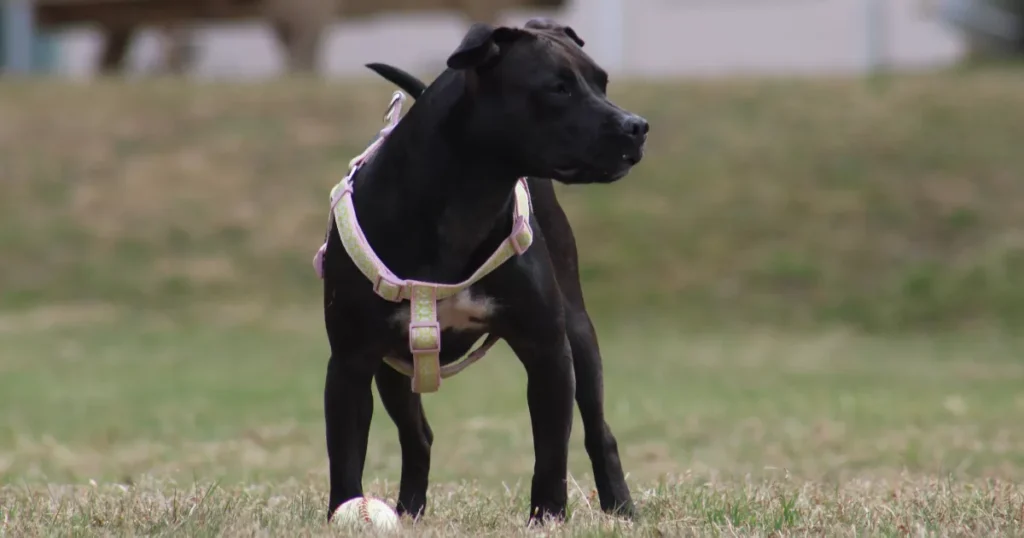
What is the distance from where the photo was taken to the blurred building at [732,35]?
88.3 ft

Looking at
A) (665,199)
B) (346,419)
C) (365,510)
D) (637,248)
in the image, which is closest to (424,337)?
(346,419)

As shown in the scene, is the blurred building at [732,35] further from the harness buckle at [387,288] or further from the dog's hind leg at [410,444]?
the harness buckle at [387,288]

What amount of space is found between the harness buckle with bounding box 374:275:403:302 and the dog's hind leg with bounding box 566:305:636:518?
0.88 meters

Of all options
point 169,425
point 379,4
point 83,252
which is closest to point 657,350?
point 169,425

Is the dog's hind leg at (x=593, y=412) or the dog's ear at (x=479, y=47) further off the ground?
the dog's ear at (x=479, y=47)

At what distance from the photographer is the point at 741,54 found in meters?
27.9

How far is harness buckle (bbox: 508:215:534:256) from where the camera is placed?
178 inches

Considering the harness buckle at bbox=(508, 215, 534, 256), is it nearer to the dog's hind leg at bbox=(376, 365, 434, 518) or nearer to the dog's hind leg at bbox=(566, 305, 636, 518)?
the dog's hind leg at bbox=(566, 305, 636, 518)

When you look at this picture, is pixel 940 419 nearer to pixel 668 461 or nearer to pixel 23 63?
pixel 668 461

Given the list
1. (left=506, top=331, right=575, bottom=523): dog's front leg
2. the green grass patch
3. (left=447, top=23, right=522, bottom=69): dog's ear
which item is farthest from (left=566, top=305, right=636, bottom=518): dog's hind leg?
the green grass patch

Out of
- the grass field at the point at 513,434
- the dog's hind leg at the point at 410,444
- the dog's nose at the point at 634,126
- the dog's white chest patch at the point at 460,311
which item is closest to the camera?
the dog's nose at the point at 634,126

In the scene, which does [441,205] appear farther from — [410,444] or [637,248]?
[637,248]

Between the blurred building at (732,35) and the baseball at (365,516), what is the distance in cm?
2117

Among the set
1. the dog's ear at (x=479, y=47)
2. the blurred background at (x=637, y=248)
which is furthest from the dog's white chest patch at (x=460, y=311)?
the blurred background at (x=637, y=248)
